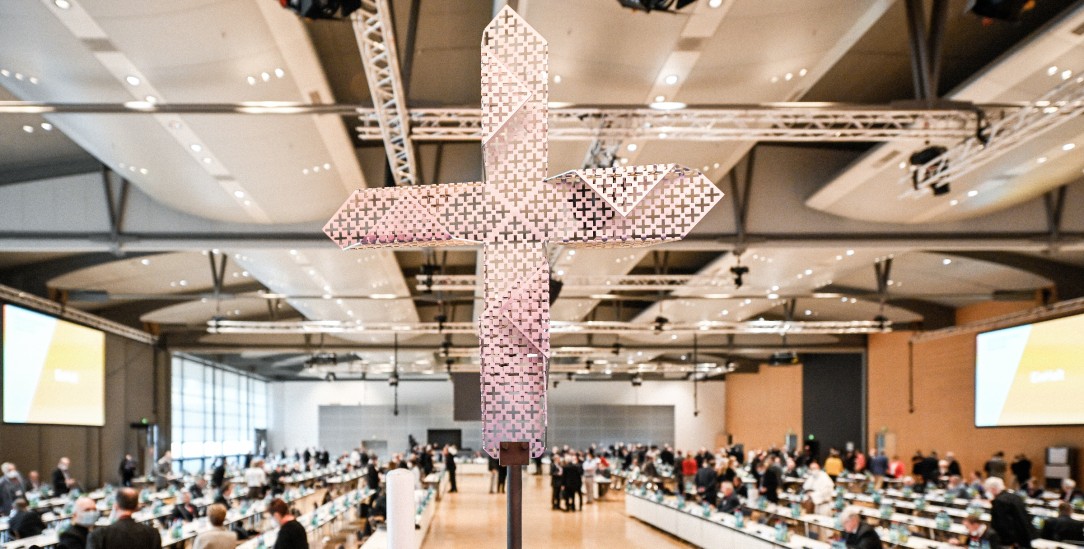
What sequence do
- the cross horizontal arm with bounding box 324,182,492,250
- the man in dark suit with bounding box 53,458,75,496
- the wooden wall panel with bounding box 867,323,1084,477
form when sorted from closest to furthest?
the cross horizontal arm with bounding box 324,182,492,250 → the man in dark suit with bounding box 53,458,75,496 → the wooden wall panel with bounding box 867,323,1084,477

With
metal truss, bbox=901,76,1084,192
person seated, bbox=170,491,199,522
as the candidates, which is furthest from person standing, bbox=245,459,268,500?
metal truss, bbox=901,76,1084,192

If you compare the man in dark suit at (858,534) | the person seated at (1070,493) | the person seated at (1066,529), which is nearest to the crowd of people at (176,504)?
the man in dark suit at (858,534)

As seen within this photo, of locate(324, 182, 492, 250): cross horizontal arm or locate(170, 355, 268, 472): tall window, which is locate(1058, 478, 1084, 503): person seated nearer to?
locate(324, 182, 492, 250): cross horizontal arm

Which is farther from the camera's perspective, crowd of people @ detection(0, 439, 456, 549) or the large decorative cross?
crowd of people @ detection(0, 439, 456, 549)

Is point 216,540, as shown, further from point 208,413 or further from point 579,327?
point 208,413

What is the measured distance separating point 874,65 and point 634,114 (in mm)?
4941

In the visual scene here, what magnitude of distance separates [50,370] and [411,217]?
23617 mm

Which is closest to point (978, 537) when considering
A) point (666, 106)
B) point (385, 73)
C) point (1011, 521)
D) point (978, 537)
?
point (978, 537)

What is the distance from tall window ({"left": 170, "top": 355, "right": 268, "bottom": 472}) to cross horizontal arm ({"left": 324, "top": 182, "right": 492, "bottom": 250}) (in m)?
33.5

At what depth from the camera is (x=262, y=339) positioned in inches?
1405

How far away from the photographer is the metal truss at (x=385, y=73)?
8727 millimetres

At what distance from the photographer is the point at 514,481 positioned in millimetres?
2320

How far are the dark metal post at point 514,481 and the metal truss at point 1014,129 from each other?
9883mm

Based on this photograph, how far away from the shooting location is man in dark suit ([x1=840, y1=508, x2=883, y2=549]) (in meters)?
9.42
